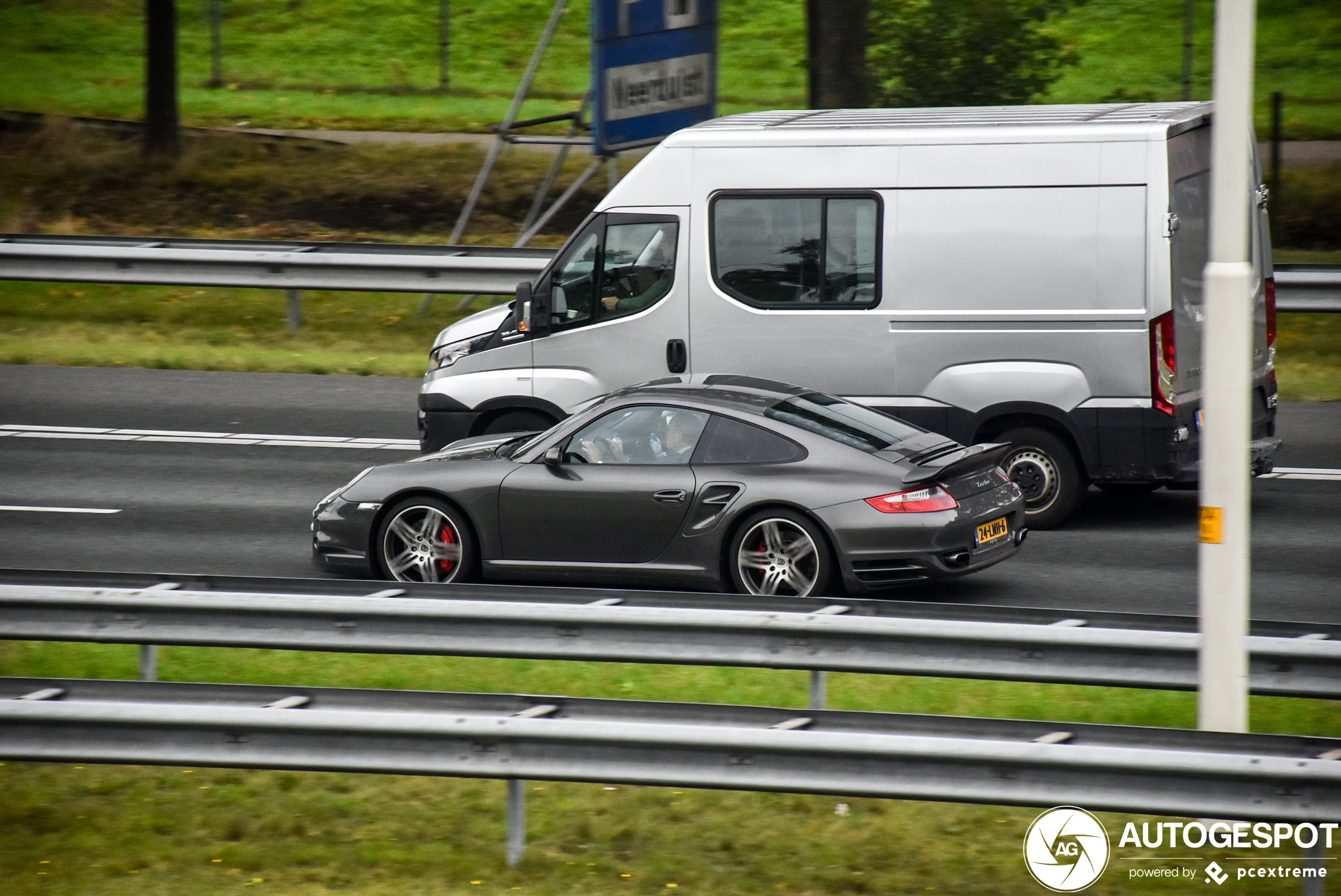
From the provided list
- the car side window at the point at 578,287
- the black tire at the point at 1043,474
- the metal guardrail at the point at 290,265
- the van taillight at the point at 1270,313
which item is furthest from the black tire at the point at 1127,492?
the metal guardrail at the point at 290,265

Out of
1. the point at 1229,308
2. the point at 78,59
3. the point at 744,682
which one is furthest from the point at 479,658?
the point at 78,59

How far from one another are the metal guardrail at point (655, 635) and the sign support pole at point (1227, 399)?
0.46 ft

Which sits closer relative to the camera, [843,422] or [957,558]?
[957,558]

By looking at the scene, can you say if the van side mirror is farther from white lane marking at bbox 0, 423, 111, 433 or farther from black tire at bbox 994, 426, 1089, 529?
white lane marking at bbox 0, 423, 111, 433

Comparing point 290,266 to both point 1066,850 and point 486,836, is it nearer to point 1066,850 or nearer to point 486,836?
point 486,836

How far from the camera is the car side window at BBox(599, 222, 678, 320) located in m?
11.8

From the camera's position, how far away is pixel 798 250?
1156 cm

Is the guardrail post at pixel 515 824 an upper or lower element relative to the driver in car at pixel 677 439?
lower

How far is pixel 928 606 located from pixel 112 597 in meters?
3.50

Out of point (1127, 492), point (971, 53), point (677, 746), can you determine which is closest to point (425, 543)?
point (677, 746)

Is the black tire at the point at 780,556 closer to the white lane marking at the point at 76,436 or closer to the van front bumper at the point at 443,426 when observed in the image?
the van front bumper at the point at 443,426

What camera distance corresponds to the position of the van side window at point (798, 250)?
37.4ft

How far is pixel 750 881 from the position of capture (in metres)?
6.18

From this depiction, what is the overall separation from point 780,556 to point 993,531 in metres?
1.21
